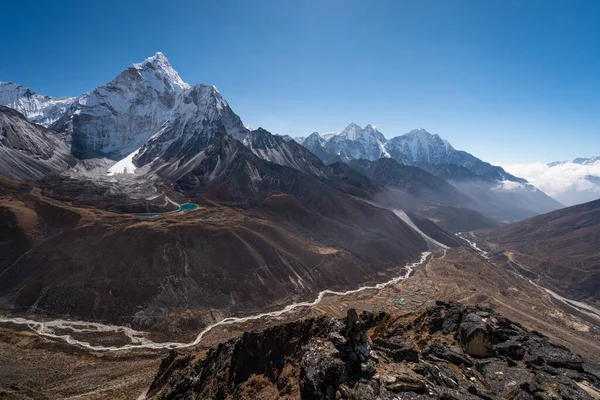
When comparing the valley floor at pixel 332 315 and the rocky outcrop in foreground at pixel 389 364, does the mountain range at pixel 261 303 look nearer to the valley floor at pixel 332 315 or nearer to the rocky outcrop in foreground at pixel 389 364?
the rocky outcrop in foreground at pixel 389 364

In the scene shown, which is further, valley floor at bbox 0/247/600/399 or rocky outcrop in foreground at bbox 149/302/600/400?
valley floor at bbox 0/247/600/399

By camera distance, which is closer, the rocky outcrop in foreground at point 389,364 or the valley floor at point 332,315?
the rocky outcrop in foreground at point 389,364

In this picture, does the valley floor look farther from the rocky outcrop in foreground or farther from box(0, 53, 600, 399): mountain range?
the rocky outcrop in foreground

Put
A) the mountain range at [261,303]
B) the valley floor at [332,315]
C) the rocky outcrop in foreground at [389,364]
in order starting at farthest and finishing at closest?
the valley floor at [332,315], the mountain range at [261,303], the rocky outcrop in foreground at [389,364]

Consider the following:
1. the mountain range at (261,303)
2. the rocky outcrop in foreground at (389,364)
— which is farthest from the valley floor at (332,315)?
the rocky outcrop in foreground at (389,364)

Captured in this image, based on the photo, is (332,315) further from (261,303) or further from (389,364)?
(389,364)

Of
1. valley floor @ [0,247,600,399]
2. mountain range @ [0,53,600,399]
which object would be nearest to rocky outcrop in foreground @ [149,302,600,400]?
mountain range @ [0,53,600,399]

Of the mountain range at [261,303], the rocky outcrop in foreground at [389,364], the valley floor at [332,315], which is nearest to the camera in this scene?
the rocky outcrop in foreground at [389,364]

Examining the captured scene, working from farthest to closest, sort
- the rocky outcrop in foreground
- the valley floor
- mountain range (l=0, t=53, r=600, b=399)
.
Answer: the valley floor → mountain range (l=0, t=53, r=600, b=399) → the rocky outcrop in foreground

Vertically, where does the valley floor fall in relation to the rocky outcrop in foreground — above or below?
below

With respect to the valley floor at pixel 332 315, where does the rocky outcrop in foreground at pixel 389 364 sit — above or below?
above
